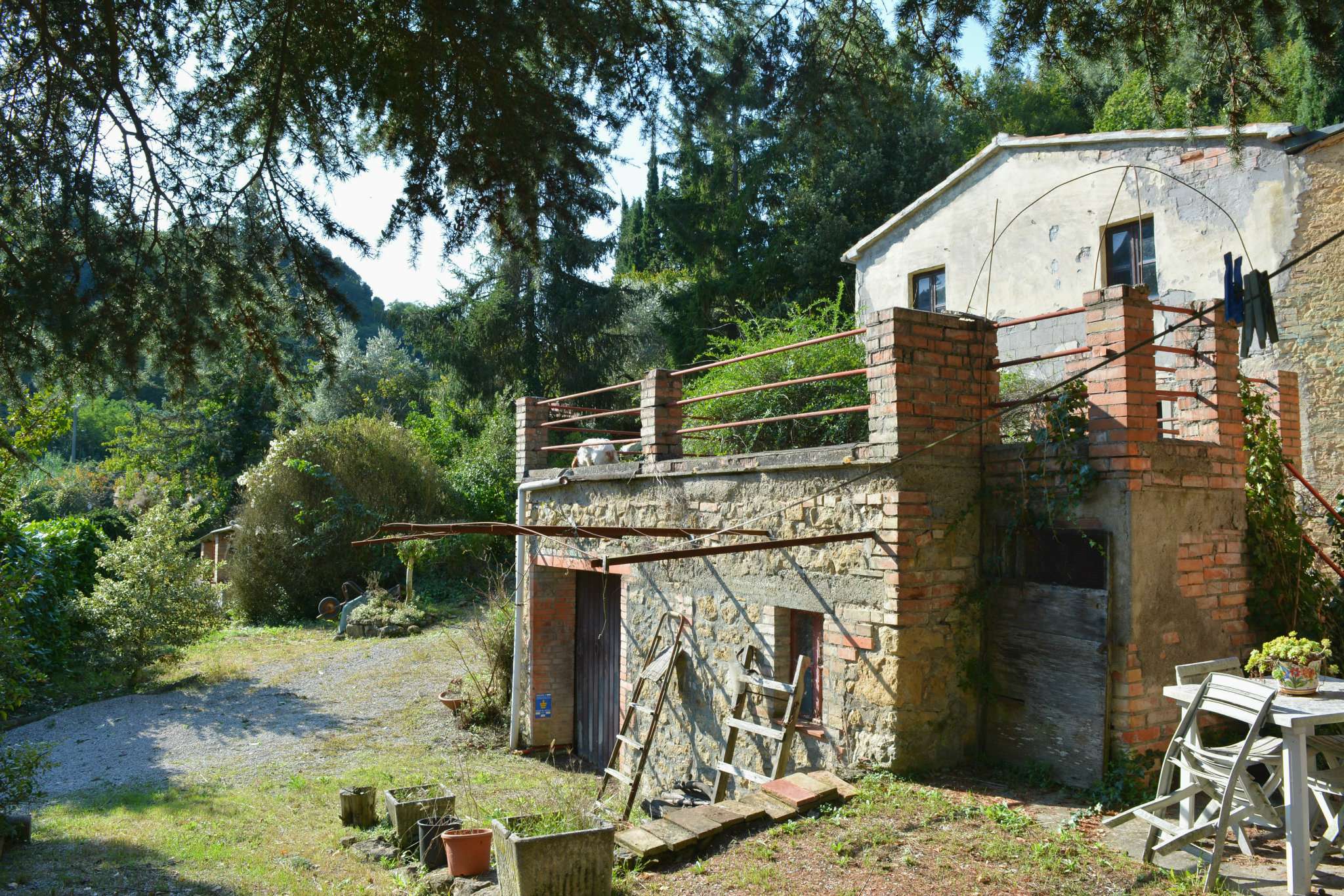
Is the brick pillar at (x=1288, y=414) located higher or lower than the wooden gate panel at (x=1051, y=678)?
higher

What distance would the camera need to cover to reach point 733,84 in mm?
5082

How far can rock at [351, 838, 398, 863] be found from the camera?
7.34 meters

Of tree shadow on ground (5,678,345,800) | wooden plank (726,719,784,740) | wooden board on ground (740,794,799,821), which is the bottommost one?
tree shadow on ground (5,678,345,800)

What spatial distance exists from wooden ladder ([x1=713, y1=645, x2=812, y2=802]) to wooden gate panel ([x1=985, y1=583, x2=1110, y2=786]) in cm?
136

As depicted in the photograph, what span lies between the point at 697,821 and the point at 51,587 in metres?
14.4

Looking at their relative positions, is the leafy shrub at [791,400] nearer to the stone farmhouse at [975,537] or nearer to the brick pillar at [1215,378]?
the stone farmhouse at [975,537]

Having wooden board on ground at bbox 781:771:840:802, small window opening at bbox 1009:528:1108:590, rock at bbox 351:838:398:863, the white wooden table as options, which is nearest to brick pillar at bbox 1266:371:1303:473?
small window opening at bbox 1009:528:1108:590

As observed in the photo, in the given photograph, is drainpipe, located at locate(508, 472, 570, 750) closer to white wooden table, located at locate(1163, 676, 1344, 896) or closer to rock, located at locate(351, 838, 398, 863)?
rock, located at locate(351, 838, 398, 863)

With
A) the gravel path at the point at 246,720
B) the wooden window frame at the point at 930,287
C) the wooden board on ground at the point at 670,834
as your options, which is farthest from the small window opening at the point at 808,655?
the wooden window frame at the point at 930,287

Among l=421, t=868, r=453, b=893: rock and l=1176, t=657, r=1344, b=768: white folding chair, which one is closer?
l=1176, t=657, r=1344, b=768: white folding chair

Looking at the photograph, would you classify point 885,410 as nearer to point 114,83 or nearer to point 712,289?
point 114,83

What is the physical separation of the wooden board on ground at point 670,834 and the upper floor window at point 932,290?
30.3 ft

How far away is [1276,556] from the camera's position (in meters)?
6.31

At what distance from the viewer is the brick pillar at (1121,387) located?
5.52 metres
